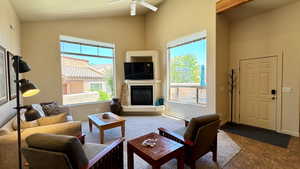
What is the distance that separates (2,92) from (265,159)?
442cm

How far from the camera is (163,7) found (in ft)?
16.9

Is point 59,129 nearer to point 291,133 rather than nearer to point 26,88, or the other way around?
point 26,88

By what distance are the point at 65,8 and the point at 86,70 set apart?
200cm

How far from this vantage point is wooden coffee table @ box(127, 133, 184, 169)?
1.62 metres

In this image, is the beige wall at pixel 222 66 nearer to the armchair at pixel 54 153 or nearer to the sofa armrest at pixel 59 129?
the sofa armrest at pixel 59 129

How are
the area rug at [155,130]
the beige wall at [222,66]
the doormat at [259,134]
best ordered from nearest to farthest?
1. the area rug at [155,130]
2. the doormat at [259,134]
3. the beige wall at [222,66]

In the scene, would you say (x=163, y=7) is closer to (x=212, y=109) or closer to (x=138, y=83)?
(x=138, y=83)

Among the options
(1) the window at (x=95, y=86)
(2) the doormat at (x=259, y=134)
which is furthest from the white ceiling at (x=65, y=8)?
(2) the doormat at (x=259, y=134)

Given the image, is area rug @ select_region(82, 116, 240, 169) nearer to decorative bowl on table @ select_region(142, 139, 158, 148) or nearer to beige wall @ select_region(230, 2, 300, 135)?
decorative bowl on table @ select_region(142, 139, 158, 148)

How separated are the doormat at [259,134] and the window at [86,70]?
4.07 m

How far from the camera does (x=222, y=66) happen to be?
398cm

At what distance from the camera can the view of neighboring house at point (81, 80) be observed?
4613 millimetres

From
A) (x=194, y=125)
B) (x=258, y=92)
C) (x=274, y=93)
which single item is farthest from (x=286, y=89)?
(x=194, y=125)

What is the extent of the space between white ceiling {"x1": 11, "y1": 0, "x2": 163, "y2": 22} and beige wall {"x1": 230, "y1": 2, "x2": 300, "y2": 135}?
3259 millimetres
